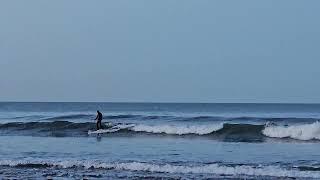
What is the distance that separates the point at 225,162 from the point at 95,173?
4260 millimetres

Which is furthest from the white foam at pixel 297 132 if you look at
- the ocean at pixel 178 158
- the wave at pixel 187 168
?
the wave at pixel 187 168

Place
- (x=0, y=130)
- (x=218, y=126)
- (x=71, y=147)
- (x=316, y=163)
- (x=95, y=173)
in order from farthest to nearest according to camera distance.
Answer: (x=0, y=130), (x=218, y=126), (x=71, y=147), (x=316, y=163), (x=95, y=173)

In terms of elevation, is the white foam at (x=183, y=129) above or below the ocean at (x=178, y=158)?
above

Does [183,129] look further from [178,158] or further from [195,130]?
[178,158]

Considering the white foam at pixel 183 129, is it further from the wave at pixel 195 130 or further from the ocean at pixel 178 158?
the ocean at pixel 178 158

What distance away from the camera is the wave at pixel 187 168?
15.7m

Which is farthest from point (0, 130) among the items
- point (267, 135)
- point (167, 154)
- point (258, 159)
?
point (258, 159)

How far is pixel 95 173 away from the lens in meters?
15.9

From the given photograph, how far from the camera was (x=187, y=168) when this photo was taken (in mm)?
16406

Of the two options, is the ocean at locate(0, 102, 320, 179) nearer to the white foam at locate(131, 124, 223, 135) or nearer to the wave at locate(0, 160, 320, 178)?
the wave at locate(0, 160, 320, 178)

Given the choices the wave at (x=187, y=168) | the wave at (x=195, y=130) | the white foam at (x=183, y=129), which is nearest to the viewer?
the wave at (x=187, y=168)

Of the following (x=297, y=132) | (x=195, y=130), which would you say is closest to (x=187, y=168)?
(x=297, y=132)

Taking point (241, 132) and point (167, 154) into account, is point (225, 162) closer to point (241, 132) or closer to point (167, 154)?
point (167, 154)

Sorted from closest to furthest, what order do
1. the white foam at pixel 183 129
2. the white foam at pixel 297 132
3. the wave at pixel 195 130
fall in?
1. the white foam at pixel 297 132
2. the wave at pixel 195 130
3. the white foam at pixel 183 129
